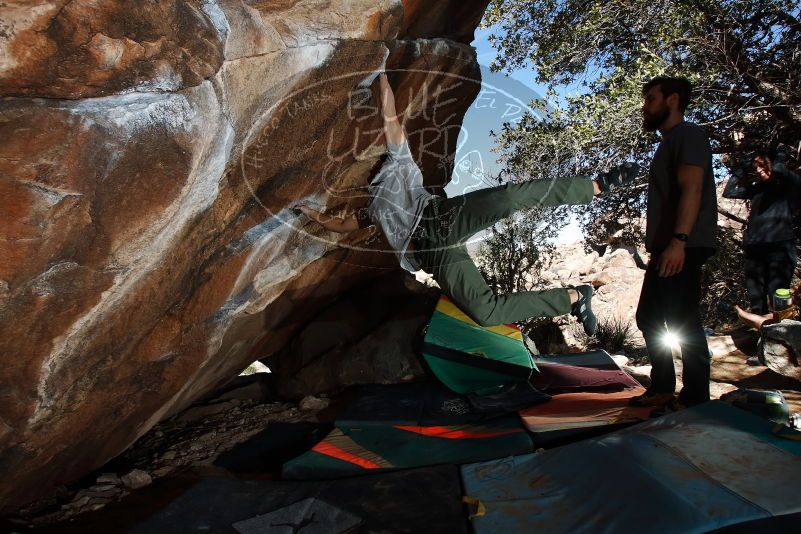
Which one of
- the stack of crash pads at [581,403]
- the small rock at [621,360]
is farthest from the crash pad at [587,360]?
the small rock at [621,360]

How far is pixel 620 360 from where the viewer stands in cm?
651

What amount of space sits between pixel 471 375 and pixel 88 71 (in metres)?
3.79

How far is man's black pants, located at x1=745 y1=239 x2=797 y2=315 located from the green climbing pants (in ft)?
9.49

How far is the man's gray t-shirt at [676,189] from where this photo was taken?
278 centimetres

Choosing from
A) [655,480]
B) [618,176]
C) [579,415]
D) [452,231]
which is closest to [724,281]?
[579,415]

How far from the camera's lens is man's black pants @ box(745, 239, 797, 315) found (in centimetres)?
484

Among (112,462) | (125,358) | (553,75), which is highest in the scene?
(553,75)

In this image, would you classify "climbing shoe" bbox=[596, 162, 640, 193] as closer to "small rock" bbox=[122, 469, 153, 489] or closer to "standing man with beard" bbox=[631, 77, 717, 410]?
"standing man with beard" bbox=[631, 77, 717, 410]

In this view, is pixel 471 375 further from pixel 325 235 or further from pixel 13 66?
pixel 13 66

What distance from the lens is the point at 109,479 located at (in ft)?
11.6

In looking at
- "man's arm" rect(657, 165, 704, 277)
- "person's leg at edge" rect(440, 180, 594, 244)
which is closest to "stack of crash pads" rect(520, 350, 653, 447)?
"man's arm" rect(657, 165, 704, 277)

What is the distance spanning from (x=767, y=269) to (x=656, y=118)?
303cm

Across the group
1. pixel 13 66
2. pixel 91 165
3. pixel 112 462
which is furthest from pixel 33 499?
pixel 13 66

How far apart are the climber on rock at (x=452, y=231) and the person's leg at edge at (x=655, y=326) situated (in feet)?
1.30
